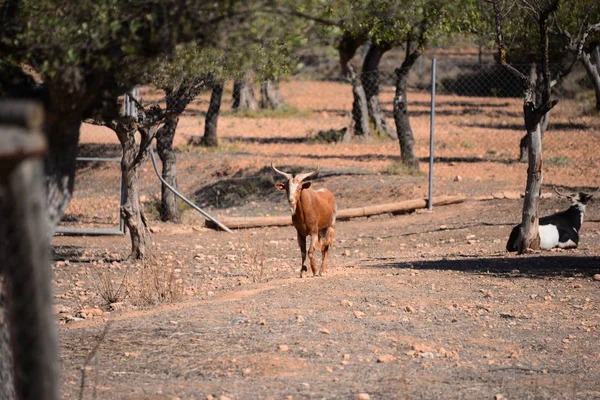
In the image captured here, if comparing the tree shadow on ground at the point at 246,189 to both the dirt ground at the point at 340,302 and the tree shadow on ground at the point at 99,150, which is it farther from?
the tree shadow on ground at the point at 99,150

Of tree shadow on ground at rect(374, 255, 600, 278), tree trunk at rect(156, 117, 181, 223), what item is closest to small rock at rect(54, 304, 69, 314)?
tree shadow on ground at rect(374, 255, 600, 278)

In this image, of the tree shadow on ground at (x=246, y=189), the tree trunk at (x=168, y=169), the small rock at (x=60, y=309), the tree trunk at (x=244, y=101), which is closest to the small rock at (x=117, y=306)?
the small rock at (x=60, y=309)

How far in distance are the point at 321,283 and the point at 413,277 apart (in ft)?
4.03

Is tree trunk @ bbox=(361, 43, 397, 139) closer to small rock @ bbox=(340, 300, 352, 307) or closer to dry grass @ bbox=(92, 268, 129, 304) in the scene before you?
dry grass @ bbox=(92, 268, 129, 304)

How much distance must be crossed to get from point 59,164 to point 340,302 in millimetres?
4374

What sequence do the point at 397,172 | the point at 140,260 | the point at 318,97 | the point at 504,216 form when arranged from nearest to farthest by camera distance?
1. the point at 140,260
2. the point at 504,216
3. the point at 397,172
4. the point at 318,97

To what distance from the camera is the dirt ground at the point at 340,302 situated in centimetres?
679

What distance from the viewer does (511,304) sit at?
9336 mm

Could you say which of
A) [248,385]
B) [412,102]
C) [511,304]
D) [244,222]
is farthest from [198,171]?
[412,102]

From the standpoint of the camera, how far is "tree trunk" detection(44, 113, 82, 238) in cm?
525

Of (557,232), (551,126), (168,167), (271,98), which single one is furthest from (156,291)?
(271,98)

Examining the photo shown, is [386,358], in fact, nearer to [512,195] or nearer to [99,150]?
[512,195]

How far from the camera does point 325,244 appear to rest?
11750 mm

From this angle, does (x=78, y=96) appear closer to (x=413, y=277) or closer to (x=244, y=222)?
(x=413, y=277)
